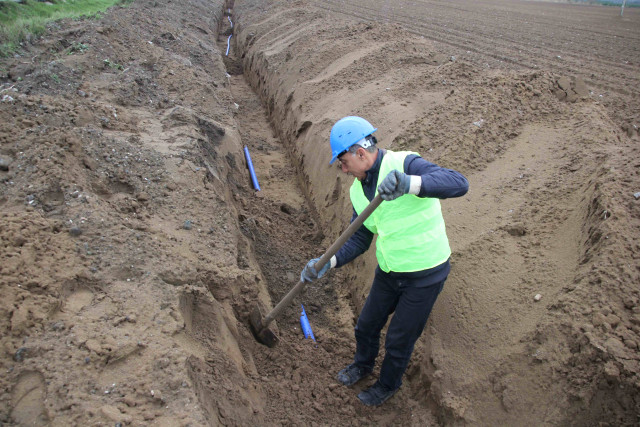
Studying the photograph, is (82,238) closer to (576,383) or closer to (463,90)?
(576,383)

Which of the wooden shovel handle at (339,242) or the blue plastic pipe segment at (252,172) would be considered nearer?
the wooden shovel handle at (339,242)

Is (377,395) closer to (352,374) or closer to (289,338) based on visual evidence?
(352,374)

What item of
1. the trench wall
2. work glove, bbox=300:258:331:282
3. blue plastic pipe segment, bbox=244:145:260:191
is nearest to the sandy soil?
the trench wall

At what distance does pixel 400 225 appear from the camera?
3.13 meters

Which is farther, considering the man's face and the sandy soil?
the man's face

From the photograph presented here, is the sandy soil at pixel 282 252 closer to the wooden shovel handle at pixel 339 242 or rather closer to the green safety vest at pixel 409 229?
the wooden shovel handle at pixel 339 242

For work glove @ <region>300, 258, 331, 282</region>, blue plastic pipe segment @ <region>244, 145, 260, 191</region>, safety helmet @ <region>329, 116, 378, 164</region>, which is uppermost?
safety helmet @ <region>329, 116, 378, 164</region>

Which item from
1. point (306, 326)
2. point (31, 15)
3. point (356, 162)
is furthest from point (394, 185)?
point (31, 15)

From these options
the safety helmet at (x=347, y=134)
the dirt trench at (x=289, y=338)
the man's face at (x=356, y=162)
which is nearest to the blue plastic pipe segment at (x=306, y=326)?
the dirt trench at (x=289, y=338)

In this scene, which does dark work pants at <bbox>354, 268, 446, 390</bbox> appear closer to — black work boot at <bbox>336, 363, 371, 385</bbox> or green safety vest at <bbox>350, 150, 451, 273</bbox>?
black work boot at <bbox>336, 363, 371, 385</bbox>

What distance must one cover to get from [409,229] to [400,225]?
0.22ft

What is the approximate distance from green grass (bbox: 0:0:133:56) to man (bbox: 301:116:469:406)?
7.30m

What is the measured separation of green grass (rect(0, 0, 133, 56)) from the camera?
8164mm

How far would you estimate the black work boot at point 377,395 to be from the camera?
3779 millimetres
